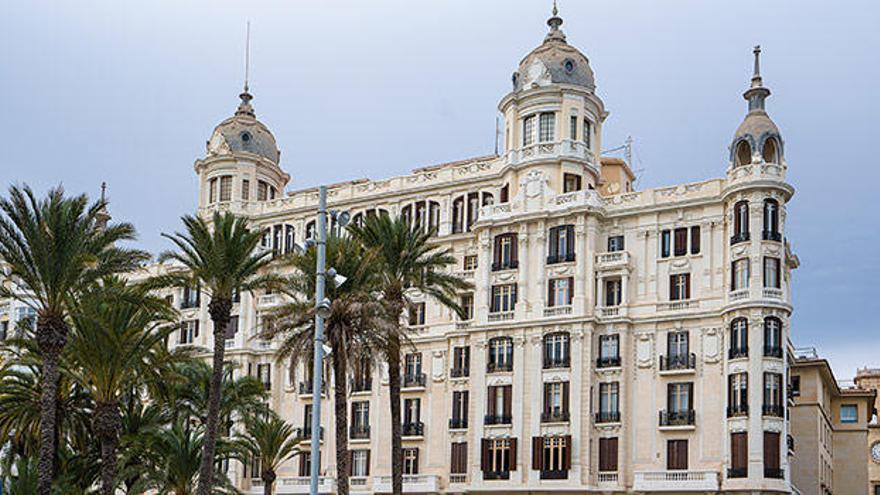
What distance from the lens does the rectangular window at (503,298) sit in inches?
2945

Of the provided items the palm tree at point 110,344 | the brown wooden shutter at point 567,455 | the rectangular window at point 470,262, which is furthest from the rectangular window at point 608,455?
the palm tree at point 110,344

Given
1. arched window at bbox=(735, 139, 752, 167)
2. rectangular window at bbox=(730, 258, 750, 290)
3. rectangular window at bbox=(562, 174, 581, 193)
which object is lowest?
rectangular window at bbox=(730, 258, 750, 290)

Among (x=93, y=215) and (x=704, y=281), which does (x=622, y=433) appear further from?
(x=93, y=215)

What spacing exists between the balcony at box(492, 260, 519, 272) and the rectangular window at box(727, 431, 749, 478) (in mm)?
16874

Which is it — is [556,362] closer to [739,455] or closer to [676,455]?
[676,455]

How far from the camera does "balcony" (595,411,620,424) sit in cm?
7012

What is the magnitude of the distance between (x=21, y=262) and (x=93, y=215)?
321cm

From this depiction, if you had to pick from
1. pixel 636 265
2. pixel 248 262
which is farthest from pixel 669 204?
pixel 248 262

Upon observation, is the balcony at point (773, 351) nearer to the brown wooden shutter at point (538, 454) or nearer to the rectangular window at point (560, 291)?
the rectangular window at point (560, 291)

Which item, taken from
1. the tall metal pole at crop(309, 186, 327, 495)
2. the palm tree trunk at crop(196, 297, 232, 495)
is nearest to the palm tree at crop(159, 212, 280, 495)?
the palm tree trunk at crop(196, 297, 232, 495)

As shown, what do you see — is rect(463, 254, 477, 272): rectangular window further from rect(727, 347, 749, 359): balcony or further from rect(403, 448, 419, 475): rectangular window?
rect(727, 347, 749, 359): balcony

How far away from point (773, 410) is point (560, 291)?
14.4 metres

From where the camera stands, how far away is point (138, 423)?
59719 millimetres

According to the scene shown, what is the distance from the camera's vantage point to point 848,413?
9200cm
